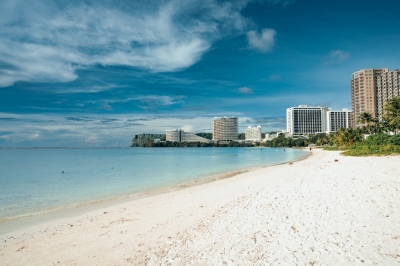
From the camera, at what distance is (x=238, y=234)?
21.0ft

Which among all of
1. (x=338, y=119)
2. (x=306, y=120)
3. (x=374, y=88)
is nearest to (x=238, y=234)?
(x=374, y=88)

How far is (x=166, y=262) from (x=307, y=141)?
504 feet

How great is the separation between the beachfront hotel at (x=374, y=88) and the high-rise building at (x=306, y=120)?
201 feet

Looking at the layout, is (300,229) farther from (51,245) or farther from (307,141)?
(307,141)

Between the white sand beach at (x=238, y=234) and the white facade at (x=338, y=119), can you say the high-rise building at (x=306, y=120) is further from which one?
the white sand beach at (x=238, y=234)

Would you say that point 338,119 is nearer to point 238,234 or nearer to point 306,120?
point 306,120

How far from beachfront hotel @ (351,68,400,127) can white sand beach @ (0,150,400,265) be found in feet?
429

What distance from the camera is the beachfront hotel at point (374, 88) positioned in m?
115

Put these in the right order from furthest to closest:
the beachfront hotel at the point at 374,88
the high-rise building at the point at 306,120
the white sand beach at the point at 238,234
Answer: the high-rise building at the point at 306,120
the beachfront hotel at the point at 374,88
the white sand beach at the point at 238,234

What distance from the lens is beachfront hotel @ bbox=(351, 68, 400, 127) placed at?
376 feet

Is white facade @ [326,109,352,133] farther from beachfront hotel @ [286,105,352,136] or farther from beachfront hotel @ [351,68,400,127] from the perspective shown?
beachfront hotel @ [351,68,400,127]

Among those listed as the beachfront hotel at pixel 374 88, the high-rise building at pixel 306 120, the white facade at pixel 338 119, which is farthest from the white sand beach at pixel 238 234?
the white facade at pixel 338 119

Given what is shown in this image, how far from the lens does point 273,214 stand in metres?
7.80

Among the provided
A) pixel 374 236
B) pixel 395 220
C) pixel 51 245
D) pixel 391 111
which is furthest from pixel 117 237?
pixel 391 111
